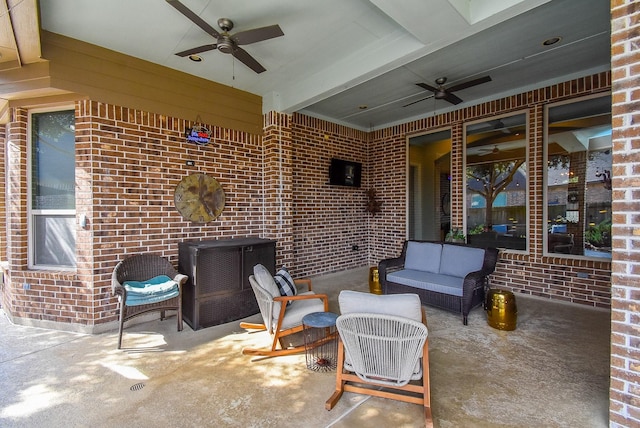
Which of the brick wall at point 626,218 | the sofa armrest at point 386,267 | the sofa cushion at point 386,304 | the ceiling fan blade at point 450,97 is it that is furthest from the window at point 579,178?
the sofa cushion at point 386,304

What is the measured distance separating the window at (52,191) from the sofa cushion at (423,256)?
185 inches

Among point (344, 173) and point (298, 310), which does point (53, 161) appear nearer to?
point (298, 310)

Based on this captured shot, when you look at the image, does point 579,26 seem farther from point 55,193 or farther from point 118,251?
point 55,193

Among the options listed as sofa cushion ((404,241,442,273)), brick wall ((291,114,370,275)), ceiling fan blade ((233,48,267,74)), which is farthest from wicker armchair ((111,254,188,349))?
sofa cushion ((404,241,442,273))

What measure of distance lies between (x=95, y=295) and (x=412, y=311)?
360cm

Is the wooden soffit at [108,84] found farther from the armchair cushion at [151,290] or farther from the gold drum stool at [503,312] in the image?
the gold drum stool at [503,312]

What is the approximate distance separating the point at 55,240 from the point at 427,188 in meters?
6.72

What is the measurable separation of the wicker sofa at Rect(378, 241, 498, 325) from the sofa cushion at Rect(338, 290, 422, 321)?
1.94 m

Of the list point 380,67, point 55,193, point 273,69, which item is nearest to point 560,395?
point 380,67

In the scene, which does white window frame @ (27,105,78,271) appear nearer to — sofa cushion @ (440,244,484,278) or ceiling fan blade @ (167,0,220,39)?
ceiling fan blade @ (167,0,220,39)

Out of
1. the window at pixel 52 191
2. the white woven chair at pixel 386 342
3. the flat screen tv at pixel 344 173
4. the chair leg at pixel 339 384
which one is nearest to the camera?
the white woven chair at pixel 386 342

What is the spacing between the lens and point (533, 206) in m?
4.61

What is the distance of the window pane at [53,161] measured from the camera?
355 centimetres

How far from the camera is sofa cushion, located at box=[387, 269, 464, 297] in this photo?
3.72m
